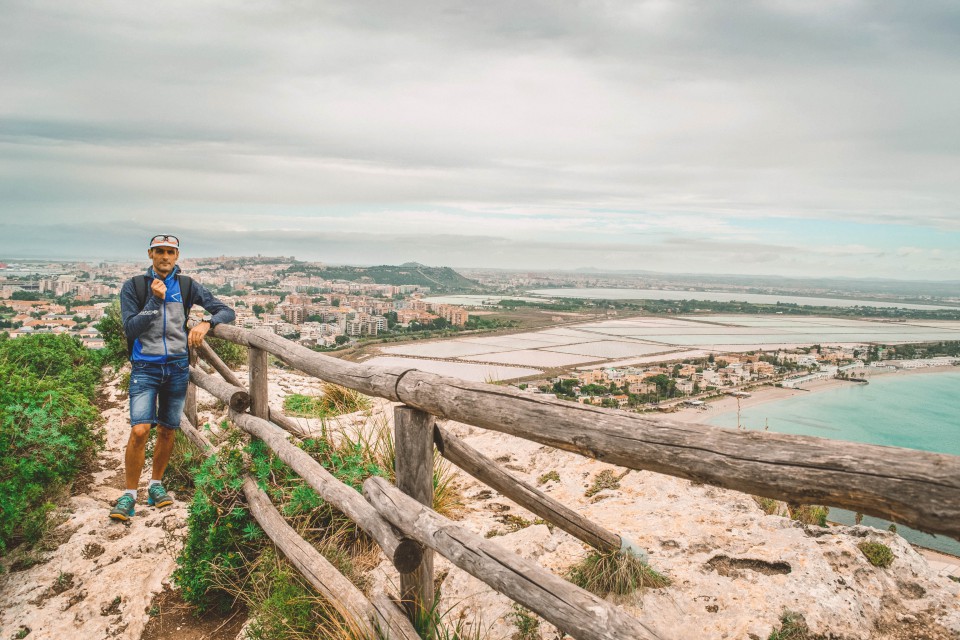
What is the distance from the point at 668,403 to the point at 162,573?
1696 cm

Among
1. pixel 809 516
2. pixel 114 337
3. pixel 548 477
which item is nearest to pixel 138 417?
pixel 548 477

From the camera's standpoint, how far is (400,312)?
4262cm

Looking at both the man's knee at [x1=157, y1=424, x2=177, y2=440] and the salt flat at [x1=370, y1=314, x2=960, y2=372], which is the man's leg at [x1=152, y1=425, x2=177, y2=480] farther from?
the salt flat at [x1=370, y1=314, x2=960, y2=372]

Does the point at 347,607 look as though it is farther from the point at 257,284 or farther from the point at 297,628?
the point at 257,284

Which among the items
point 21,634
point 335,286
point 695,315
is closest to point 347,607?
point 21,634

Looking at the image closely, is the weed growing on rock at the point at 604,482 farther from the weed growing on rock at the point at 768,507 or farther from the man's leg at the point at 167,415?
the man's leg at the point at 167,415

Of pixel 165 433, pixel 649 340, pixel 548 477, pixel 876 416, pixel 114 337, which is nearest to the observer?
pixel 165 433

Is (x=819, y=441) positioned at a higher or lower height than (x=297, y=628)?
higher

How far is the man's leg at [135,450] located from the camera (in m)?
4.08

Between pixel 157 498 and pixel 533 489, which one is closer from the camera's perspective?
pixel 533 489

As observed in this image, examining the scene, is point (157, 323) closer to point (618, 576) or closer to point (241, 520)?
point (241, 520)

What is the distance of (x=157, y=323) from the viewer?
13.3ft

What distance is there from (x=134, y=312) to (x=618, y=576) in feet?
12.6

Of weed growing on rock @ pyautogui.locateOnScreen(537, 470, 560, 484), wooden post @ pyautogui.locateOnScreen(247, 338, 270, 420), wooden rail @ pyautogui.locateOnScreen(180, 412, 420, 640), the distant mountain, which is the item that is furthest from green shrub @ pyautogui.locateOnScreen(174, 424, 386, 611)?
the distant mountain
